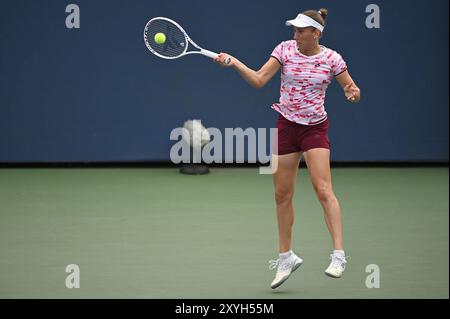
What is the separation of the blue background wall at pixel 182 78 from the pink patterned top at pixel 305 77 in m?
4.62

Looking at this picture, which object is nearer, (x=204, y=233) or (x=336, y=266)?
(x=336, y=266)

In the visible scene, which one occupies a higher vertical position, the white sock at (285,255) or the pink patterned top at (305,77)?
the pink patterned top at (305,77)

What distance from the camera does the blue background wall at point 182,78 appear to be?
404 inches

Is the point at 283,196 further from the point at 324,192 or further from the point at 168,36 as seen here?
the point at 168,36

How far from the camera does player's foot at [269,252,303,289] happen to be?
573cm

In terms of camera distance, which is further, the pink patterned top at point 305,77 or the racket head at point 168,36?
the racket head at point 168,36

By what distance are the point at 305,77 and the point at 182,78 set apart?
486 centimetres

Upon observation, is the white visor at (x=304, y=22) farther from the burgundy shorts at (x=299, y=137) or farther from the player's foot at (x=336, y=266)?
the player's foot at (x=336, y=266)

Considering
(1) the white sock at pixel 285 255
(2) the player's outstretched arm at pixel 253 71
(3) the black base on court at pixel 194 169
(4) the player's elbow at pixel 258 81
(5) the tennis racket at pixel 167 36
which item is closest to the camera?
(2) the player's outstretched arm at pixel 253 71

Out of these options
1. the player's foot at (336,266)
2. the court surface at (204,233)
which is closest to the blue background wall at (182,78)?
the court surface at (204,233)

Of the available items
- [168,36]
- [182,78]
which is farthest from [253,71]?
[182,78]

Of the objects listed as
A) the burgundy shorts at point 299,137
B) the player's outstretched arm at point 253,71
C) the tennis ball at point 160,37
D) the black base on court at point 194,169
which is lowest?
the black base on court at point 194,169

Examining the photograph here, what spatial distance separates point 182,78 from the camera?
34.3 feet

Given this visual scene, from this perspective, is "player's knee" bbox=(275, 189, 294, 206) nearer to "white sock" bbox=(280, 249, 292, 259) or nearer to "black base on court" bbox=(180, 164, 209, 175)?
"white sock" bbox=(280, 249, 292, 259)
